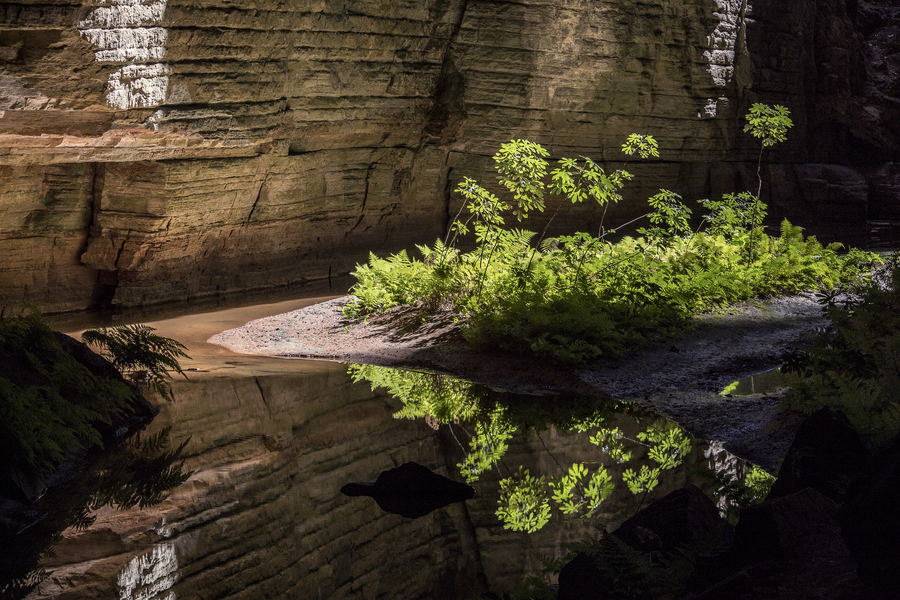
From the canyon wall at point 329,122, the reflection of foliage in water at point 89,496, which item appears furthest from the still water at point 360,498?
the canyon wall at point 329,122

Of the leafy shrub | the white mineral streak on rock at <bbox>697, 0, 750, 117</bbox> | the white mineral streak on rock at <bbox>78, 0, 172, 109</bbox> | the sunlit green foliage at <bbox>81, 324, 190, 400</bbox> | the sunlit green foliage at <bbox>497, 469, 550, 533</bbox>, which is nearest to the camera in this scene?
the sunlit green foliage at <bbox>497, 469, 550, 533</bbox>

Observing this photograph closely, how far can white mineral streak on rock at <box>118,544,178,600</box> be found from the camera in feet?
14.3

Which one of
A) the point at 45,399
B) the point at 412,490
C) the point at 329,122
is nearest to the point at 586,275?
the point at 329,122

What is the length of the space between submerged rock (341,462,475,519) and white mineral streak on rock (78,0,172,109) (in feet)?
27.6

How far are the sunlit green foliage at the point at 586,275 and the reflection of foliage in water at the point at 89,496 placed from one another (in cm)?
409

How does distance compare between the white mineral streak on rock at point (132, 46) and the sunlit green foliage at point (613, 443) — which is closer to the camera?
the sunlit green foliage at point (613, 443)

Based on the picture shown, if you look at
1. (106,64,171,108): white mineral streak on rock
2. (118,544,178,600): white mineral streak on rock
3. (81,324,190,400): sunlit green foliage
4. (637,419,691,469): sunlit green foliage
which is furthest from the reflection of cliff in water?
(106,64,171,108): white mineral streak on rock

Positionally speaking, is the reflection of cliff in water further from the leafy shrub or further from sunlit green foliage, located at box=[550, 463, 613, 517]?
the leafy shrub

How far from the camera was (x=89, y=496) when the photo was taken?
5883 mm

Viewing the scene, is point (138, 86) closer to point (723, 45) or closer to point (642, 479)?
point (642, 479)

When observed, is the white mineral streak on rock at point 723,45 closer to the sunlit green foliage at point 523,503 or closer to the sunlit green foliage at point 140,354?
the sunlit green foliage at point 140,354

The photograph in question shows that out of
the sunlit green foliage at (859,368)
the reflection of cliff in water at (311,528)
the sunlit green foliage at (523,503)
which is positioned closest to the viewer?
the reflection of cliff in water at (311,528)

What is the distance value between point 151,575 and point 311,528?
952 millimetres

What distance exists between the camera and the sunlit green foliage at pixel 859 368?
17.5 ft
